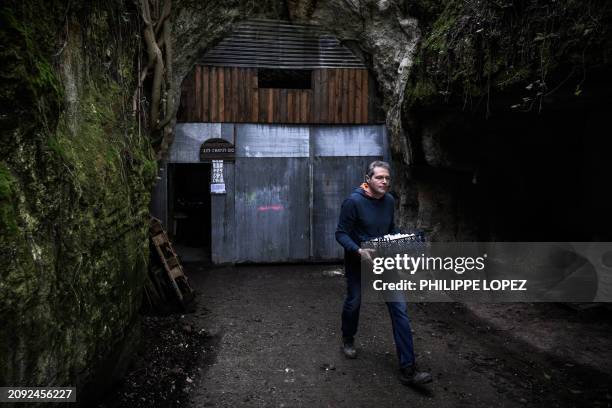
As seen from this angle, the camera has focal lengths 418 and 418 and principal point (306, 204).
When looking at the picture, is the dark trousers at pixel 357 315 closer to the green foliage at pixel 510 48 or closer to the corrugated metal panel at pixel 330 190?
the green foliage at pixel 510 48

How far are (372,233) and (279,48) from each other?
6288 mm

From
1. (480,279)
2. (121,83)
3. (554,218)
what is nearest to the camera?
(121,83)

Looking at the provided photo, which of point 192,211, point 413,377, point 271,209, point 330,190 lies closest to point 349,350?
point 413,377

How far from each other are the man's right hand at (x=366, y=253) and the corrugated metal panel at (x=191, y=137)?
19.7 ft

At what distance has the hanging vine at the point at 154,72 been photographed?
535 centimetres

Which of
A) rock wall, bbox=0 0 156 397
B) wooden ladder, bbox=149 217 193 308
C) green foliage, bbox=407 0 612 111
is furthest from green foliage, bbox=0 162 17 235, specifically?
green foliage, bbox=407 0 612 111

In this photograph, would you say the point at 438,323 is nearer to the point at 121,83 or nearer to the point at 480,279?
the point at 480,279

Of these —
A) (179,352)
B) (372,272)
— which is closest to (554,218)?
(372,272)

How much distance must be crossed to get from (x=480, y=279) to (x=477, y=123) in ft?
9.41

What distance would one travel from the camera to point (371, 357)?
14.6ft

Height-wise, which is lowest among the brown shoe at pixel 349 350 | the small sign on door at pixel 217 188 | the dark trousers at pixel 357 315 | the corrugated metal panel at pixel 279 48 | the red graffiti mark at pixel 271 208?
the brown shoe at pixel 349 350

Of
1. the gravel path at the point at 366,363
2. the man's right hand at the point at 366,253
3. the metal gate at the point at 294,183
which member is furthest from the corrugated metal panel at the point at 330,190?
the man's right hand at the point at 366,253

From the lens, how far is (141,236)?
447 cm

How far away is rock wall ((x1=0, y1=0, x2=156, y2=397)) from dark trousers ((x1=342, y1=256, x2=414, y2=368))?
2.12 meters
